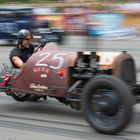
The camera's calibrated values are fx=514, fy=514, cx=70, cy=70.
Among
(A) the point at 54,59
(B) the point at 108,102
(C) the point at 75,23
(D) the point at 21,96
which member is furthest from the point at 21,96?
(C) the point at 75,23

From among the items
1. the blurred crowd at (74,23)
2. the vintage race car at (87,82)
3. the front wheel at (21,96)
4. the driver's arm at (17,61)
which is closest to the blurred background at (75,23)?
the blurred crowd at (74,23)

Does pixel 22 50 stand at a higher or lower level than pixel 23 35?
lower

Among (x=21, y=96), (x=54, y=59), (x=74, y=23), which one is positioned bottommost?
(x=21, y=96)

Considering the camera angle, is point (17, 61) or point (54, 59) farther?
point (17, 61)

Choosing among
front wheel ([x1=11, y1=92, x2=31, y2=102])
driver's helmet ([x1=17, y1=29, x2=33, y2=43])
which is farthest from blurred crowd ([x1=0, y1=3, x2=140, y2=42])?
driver's helmet ([x1=17, y1=29, x2=33, y2=43])

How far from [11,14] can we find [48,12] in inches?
124

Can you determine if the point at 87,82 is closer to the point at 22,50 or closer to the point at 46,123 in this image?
the point at 46,123

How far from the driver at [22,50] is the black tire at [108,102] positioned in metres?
1.88

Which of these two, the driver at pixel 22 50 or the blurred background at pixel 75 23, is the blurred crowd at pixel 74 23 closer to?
the blurred background at pixel 75 23

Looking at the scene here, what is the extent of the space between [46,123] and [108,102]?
121cm

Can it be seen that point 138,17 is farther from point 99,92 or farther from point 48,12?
point 99,92

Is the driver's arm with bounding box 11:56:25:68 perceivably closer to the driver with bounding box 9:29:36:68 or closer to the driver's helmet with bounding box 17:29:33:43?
the driver with bounding box 9:29:36:68

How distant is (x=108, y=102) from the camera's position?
6480mm

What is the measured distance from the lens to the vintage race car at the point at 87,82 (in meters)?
6.40
